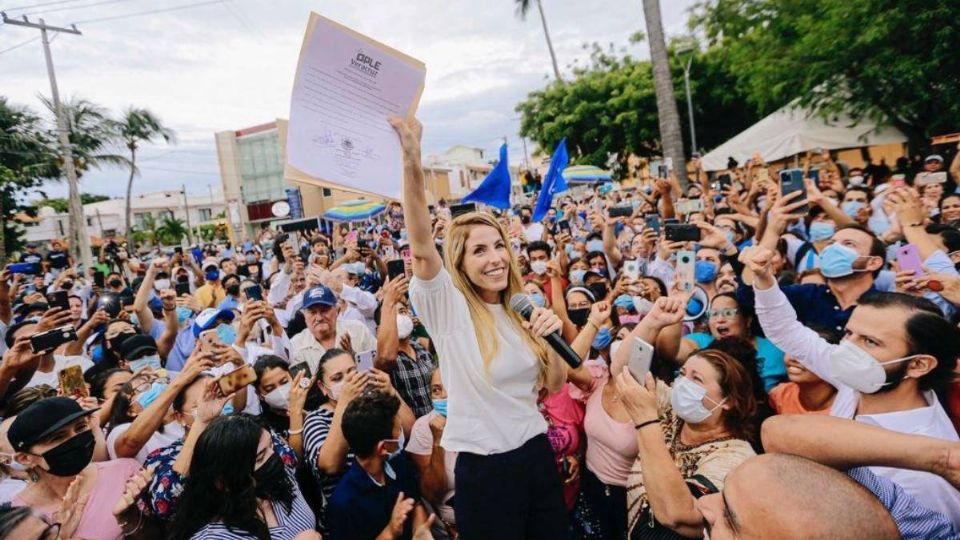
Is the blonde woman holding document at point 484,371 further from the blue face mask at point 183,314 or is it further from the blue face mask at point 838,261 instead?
the blue face mask at point 183,314

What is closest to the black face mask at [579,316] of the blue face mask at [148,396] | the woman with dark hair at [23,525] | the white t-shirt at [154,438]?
the white t-shirt at [154,438]

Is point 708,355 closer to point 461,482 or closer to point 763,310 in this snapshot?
point 763,310

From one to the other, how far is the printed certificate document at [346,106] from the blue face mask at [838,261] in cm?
290

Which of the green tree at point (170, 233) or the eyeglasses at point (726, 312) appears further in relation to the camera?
the green tree at point (170, 233)

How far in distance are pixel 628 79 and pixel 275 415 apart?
25680mm

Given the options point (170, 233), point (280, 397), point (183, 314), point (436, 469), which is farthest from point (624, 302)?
point (170, 233)

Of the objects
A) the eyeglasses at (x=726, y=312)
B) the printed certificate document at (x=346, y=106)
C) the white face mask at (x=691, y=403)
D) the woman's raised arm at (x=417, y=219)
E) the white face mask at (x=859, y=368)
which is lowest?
the white face mask at (x=691, y=403)

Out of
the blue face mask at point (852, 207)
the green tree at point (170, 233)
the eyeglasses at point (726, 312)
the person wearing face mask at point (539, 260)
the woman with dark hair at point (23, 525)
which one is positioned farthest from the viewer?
the green tree at point (170, 233)

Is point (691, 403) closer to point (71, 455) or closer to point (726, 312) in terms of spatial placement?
point (726, 312)

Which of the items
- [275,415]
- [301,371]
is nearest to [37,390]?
[275,415]

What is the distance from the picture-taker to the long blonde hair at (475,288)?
6.91 feet

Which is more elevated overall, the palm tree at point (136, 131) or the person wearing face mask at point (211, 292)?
the palm tree at point (136, 131)

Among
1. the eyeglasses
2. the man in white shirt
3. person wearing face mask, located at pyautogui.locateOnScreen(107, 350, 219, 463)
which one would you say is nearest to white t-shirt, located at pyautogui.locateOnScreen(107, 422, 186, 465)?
person wearing face mask, located at pyautogui.locateOnScreen(107, 350, 219, 463)

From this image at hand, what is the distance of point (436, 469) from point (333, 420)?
0.60 metres
